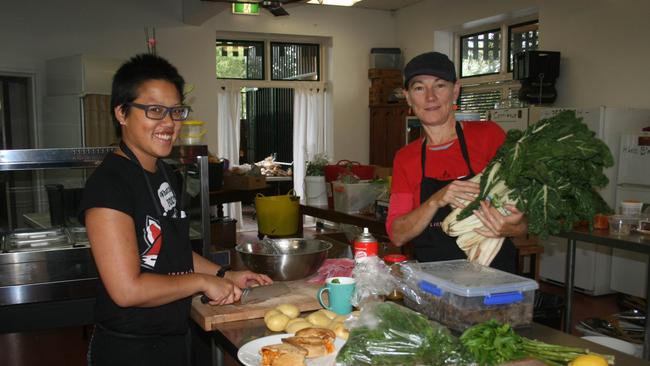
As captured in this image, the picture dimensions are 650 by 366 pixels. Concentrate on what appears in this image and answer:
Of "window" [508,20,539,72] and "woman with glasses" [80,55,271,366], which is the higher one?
"window" [508,20,539,72]

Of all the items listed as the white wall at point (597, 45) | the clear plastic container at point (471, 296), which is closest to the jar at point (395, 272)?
the clear plastic container at point (471, 296)

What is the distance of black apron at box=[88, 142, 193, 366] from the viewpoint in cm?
183

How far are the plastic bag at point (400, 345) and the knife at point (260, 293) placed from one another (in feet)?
1.98

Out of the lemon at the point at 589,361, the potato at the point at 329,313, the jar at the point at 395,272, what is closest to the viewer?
the lemon at the point at 589,361

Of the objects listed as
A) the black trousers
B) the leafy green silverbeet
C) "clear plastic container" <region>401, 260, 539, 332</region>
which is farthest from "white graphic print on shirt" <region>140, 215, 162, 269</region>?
the leafy green silverbeet

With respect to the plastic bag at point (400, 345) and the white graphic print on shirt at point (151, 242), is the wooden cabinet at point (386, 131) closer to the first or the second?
the white graphic print on shirt at point (151, 242)

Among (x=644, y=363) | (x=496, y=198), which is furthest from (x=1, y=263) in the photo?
(x=644, y=363)

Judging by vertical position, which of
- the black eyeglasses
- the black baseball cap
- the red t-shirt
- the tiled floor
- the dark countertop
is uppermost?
the black baseball cap

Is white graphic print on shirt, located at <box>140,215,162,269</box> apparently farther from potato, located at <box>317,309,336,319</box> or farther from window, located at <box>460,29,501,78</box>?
window, located at <box>460,29,501,78</box>

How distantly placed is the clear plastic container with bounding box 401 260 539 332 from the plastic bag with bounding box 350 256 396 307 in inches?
5.1

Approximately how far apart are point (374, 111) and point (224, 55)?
271 cm

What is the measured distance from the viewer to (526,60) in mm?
6895

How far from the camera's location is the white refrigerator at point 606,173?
6.04 meters

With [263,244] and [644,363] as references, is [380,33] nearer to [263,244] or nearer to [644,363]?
[263,244]
